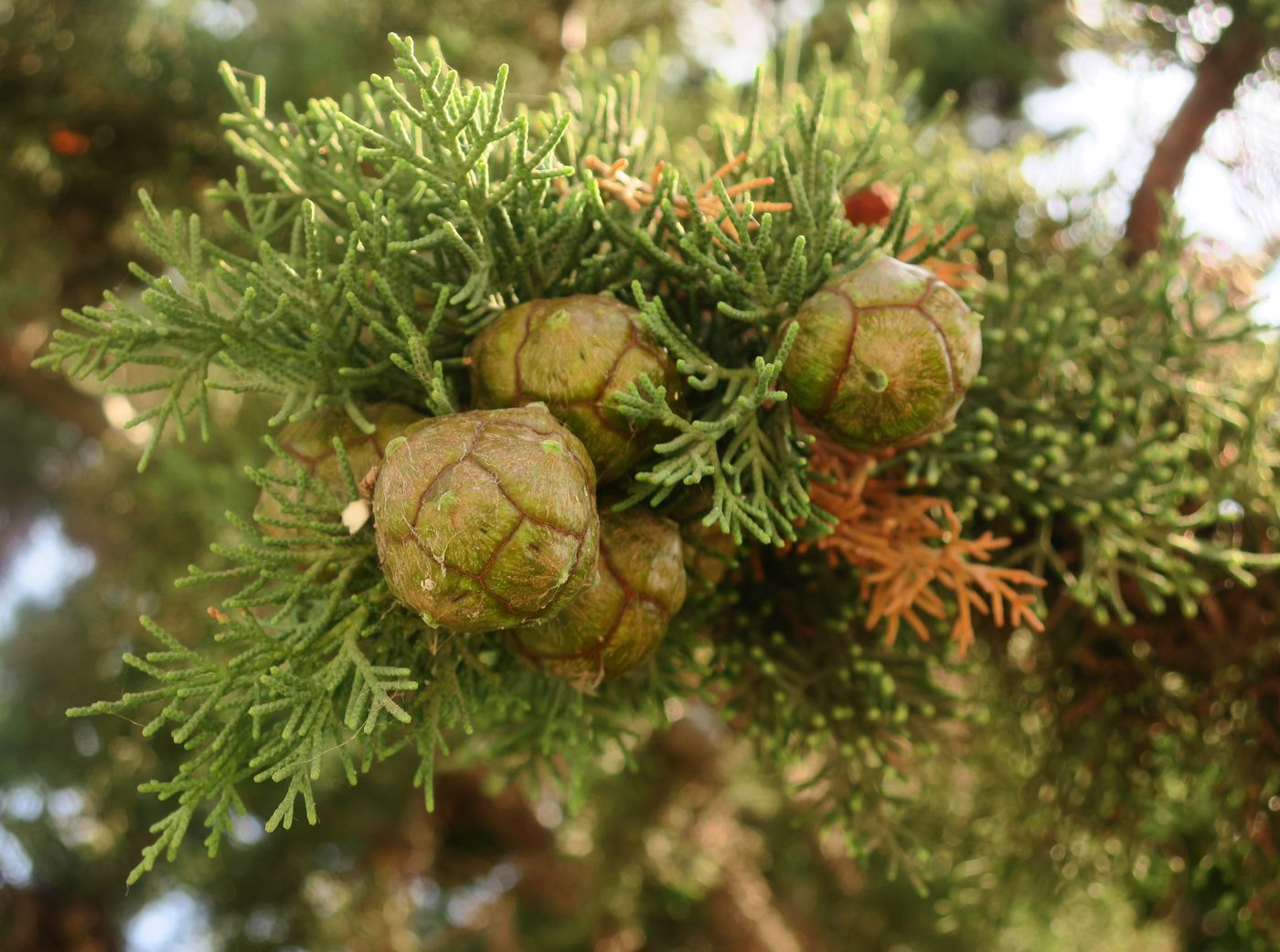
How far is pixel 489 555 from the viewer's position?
87 centimetres

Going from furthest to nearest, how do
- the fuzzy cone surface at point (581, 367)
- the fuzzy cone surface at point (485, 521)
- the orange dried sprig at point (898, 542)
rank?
the orange dried sprig at point (898, 542) → the fuzzy cone surface at point (581, 367) → the fuzzy cone surface at point (485, 521)

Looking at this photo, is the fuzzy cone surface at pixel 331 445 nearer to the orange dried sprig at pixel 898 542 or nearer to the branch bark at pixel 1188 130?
the orange dried sprig at pixel 898 542

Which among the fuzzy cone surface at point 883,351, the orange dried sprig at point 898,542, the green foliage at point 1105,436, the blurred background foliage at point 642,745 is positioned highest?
the fuzzy cone surface at point 883,351

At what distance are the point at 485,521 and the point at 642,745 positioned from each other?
251cm

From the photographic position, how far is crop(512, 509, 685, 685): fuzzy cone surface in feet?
3.37

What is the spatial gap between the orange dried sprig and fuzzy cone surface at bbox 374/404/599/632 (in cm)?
44

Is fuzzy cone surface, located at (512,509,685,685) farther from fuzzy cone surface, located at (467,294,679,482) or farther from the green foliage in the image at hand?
the green foliage

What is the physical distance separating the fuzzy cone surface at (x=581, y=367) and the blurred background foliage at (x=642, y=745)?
26.8 inches

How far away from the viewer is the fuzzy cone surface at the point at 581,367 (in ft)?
3.27

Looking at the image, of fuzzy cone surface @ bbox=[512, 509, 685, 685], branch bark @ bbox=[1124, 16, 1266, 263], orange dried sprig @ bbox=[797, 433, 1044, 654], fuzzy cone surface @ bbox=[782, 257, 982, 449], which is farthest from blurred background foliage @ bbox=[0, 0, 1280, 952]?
fuzzy cone surface @ bbox=[512, 509, 685, 685]

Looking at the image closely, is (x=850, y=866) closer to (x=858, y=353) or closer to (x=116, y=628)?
(x=116, y=628)

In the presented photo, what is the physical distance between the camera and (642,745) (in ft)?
10.6

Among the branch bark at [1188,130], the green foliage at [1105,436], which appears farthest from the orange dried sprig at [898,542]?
the branch bark at [1188,130]

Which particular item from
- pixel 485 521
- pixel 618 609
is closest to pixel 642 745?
pixel 618 609
